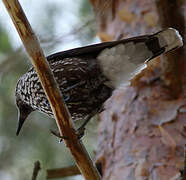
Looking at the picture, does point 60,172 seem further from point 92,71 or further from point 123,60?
point 123,60

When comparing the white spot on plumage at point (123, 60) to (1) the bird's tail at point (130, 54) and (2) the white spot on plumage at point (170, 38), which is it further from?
(2) the white spot on plumage at point (170, 38)

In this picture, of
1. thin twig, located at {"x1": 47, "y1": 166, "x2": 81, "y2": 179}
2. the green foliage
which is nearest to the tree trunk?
thin twig, located at {"x1": 47, "y1": 166, "x2": 81, "y2": 179}

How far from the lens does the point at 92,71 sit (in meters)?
2.82

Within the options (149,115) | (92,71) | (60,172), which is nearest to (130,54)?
(92,71)

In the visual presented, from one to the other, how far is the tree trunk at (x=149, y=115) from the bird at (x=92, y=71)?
11cm

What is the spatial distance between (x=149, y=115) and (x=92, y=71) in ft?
1.43

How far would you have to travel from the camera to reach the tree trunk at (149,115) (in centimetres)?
258

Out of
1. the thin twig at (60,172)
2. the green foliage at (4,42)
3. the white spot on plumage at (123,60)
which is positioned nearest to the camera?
the thin twig at (60,172)

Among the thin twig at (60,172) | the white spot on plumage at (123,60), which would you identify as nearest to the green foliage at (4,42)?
the white spot on plumage at (123,60)

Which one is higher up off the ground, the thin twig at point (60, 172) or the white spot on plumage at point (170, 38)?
the white spot on plumage at point (170, 38)

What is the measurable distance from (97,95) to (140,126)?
0.32 meters

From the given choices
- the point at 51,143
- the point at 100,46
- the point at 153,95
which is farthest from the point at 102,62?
the point at 51,143

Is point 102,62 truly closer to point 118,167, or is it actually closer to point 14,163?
point 118,167

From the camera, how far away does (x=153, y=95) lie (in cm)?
286
